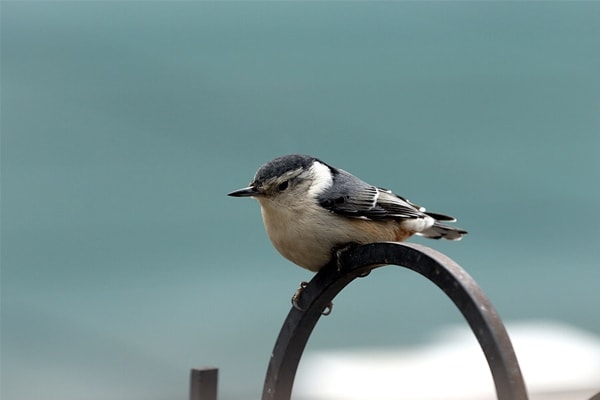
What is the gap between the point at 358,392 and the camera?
5254 mm

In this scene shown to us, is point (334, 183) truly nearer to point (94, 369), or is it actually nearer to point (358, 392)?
point (358, 392)

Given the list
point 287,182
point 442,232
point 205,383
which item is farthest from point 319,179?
point 205,383

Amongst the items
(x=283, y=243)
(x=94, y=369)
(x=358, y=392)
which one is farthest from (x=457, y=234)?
(x=94, y=369)

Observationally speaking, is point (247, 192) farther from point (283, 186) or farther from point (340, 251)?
point (340, 251)

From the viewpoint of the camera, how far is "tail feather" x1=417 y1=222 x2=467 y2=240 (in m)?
2.65

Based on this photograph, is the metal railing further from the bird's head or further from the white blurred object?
the white blurred object

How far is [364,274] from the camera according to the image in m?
2.04

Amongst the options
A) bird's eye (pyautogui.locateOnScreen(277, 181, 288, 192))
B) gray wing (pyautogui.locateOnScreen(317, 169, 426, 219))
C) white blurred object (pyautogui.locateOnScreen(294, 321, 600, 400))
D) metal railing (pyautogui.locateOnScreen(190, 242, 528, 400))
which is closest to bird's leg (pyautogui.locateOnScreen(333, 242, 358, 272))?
metal railing (pyautogui.locateOnScreen(190, 242, 528, 400))

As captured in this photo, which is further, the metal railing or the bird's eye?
the bird's eye

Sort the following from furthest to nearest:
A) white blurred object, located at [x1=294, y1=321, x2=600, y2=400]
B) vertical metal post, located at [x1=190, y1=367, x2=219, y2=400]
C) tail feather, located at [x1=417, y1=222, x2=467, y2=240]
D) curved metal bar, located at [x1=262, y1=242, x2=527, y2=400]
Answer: white blurred object, located at [x1=294, y1=321, x2=600, y2=400] → tail feather, located at [x1=417, y1=222, x2=467, y2=240] → vertical metal post, located at [x1=190, y1=367, x2=219, y2=400] → curved metal bar, located at [x1=262, y1=242, x2=527, y2=400]

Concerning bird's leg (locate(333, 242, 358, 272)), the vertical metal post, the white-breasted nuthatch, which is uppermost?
the white-breasted nuthatch

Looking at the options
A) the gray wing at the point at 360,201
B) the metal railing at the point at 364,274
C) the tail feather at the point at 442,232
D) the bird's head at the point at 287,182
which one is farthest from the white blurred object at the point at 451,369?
the metal railing at the point at 364,274

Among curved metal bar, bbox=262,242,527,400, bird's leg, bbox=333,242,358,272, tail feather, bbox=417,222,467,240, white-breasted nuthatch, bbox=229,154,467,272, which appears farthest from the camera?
tail feather, bbox=417,222,467,240

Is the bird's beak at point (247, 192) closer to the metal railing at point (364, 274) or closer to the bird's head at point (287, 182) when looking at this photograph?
the bird's head at point (287, 182)
